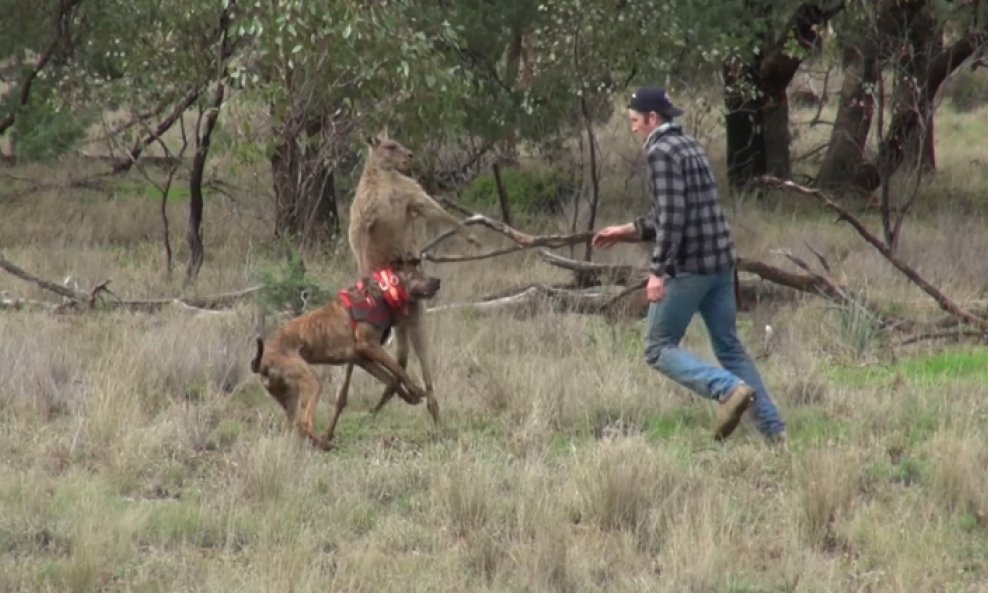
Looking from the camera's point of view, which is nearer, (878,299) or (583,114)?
(878,299)

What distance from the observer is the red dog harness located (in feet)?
29.7

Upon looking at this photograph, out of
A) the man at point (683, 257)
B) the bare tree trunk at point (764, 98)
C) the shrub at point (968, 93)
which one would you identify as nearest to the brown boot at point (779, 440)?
the man at point (683, 257)

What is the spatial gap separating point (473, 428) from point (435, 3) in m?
7.21

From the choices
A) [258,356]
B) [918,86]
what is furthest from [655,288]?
[918,86]

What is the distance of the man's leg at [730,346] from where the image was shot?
852cm

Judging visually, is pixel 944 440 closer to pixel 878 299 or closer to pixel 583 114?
pixel 878 299

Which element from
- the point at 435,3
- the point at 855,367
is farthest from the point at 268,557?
the point at 435,3

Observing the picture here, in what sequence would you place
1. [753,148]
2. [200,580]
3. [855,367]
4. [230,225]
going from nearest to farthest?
1. [200,580]
2. [855,367]
3. [230,225]
4. [753,148]

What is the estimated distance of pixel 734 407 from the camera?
27.1ft

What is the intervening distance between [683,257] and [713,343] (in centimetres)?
61

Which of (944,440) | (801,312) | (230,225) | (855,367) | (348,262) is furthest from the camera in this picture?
(230,225)

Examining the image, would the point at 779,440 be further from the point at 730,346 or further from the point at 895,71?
the point at 895,71

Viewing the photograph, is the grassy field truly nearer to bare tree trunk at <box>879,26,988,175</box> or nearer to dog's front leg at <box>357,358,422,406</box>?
dog's front leg at <box>357,358,422,406</box>

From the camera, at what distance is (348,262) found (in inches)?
595
